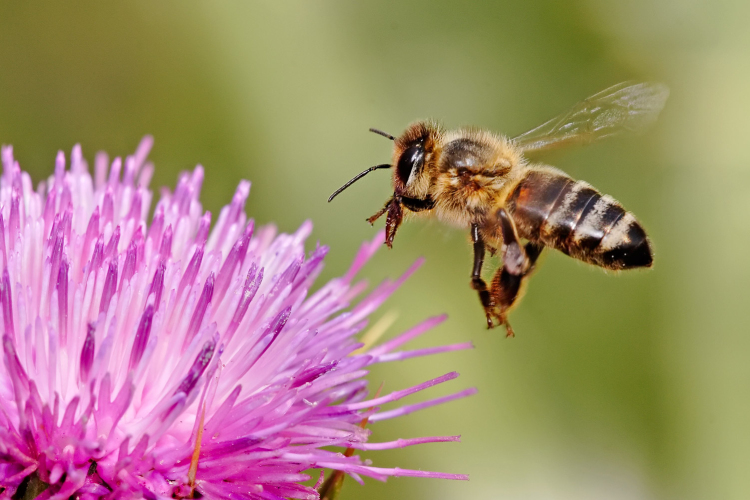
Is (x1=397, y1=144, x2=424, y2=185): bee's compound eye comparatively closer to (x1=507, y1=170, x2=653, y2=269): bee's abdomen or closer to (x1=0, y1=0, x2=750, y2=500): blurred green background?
(x1=507, y1=170, x2=653, y2=269): bee's abdomen

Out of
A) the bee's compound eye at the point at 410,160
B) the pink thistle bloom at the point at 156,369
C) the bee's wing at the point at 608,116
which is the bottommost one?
the pink thistle bloom at the point at 156,369

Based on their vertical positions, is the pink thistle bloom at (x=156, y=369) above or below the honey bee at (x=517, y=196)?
below

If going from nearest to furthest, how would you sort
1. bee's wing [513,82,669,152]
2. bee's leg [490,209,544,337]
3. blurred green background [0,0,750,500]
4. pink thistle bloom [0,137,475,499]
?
1. pink thistle bloom [0,137,475,499]
2. bee's leg [490,209,544,337]
3. bee's wing [513,82,669,152]
4. blurred green background [0,0,750,500]

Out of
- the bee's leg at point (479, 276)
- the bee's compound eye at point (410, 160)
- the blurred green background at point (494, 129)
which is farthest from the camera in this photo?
the blurred green background at point (494, 129)

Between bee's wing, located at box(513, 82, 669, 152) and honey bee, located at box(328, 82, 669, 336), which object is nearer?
honey bee, located at box(328, 82, 669, 336)

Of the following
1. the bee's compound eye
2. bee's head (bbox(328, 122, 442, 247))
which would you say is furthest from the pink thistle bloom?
the bee's compound eye

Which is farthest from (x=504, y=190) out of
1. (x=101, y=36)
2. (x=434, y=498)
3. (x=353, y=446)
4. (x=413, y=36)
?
(x=101, y=36)

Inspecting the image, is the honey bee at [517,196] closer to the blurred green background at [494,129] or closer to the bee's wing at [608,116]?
the bee's wing at [608,116]

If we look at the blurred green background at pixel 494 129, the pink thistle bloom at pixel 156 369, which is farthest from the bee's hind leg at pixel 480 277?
the blurred green background at pixel 494 129
